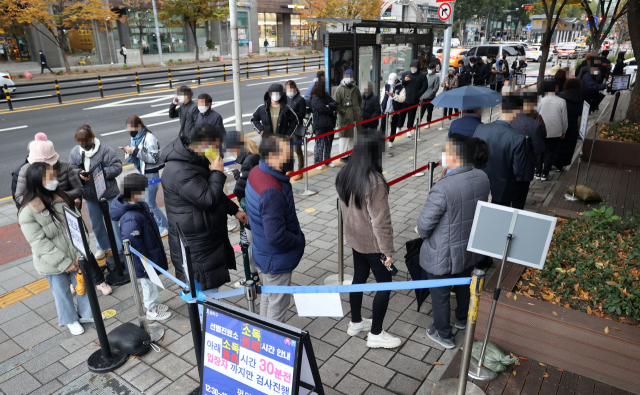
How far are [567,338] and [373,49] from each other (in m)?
10.9

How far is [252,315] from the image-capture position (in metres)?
2.54

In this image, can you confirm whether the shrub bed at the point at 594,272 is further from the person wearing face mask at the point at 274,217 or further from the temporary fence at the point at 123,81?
the temporary fence at the point at 123,81

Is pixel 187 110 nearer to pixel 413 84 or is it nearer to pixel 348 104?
pixel 348 104

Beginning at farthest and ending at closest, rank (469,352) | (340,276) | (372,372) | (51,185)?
(340,276) < (51,185) < (372,372) < (469,352)

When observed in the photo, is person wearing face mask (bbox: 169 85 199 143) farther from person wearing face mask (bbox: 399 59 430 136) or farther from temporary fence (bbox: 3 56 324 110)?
temporary fence (bbox: 3 56 324 110)

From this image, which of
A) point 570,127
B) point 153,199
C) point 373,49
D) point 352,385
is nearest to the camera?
point 352,385

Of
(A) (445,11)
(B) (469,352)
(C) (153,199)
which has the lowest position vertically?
(C) (153,199)

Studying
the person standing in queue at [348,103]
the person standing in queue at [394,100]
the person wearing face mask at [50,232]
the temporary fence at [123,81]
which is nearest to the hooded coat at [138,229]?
the person wearing face mask at [50,232]

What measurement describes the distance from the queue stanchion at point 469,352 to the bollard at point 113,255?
3.83 meters

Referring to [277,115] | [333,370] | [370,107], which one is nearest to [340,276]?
[333,370]

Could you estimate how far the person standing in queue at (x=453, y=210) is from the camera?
3.64 metres

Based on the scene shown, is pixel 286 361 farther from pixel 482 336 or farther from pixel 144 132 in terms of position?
pixel 144 132

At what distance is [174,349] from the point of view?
4.27m

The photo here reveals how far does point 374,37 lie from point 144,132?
8371 mm
